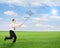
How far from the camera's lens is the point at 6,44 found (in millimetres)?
13516

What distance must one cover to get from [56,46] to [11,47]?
245 centimetres

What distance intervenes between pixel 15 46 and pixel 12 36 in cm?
71

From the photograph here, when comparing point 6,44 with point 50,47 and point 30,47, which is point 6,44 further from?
point 50,47

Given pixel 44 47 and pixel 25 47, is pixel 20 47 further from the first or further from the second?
pixel 44 47

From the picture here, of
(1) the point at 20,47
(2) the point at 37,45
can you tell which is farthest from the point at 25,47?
(2) the point at 37,45

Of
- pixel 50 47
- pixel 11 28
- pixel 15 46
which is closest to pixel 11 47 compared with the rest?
pixel 15 46

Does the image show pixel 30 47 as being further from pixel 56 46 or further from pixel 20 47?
pixel 56 46

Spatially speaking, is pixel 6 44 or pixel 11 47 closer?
pixel 11 47

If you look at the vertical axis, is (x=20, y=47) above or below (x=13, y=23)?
below

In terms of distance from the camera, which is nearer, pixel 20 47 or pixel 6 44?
pixel 20 47

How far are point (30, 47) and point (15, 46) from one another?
2.75 feet

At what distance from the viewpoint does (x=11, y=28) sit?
13.2 metres

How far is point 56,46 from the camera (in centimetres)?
1302

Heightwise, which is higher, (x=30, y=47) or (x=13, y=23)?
(x=13, y=23)
